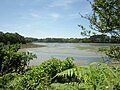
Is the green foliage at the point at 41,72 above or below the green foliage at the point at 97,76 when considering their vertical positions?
below

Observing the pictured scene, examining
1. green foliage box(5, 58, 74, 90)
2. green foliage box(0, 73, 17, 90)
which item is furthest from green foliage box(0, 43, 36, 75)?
green foliage box(0, 73, 17, 90)

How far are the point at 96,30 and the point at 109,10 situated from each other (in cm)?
110

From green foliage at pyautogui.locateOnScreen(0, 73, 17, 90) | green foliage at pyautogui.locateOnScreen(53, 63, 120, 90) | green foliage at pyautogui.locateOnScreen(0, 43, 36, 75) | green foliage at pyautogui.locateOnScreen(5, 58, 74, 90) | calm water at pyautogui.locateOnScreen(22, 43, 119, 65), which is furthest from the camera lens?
calm water at pyautogui.locateOnScreen(22, 43, 119, 65)

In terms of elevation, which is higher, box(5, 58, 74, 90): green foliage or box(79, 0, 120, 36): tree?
box(79, 0, 120, 36): tree

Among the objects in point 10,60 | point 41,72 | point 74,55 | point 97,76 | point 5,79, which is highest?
point 97,76

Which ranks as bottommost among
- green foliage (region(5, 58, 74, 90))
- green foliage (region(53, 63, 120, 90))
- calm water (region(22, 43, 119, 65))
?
calm water (region(22, 43, 119, 65))

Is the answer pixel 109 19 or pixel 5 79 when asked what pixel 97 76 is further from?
pixel 109 19

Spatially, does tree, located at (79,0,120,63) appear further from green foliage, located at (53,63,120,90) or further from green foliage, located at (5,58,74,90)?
green foliage, located at (53,63,120,90)

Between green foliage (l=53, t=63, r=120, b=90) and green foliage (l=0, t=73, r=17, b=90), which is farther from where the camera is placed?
green foliage (l=0, t=73, r=17, b=90)

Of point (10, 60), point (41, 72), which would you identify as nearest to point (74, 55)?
point (10, 60)

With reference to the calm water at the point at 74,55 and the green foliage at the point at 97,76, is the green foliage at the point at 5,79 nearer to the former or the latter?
the green foliage at the point at 97,76

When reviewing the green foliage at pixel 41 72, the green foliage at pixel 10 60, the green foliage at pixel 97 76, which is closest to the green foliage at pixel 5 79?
the green foliage at pixel 97 76

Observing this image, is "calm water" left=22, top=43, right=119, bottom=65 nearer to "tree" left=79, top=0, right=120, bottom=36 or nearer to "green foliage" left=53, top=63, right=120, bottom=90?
"tree" left=79, top=0, right=120, bottom=36

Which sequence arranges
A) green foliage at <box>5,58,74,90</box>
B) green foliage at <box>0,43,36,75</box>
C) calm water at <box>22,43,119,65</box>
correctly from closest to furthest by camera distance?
green foliage at <box>5,58,74,90</box> < green foliage at <box>0,43,36,75</box> < calm water at <box>22,43,119,65</box>
